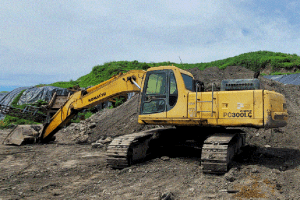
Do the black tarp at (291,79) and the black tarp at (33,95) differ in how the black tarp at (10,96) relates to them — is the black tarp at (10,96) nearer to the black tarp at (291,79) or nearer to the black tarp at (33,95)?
the black tarp at (33,95)

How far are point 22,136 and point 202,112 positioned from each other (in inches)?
308

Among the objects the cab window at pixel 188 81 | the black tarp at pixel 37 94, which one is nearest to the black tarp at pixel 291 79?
the cab window at pixel 188 81

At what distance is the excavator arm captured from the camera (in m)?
7.61

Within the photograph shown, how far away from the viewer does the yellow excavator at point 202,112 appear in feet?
17.5

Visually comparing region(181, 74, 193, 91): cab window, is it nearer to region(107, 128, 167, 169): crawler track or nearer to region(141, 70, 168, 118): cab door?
region(141, 70, 168, 118): cab door

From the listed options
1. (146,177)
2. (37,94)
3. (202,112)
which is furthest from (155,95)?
(37,94)

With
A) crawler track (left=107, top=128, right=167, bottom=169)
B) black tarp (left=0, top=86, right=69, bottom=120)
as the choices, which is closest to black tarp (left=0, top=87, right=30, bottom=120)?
black tarp (left=0, top=86, right=69, bottom=120)

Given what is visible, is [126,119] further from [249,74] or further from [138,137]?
[249,74]

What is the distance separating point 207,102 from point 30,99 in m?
20.1

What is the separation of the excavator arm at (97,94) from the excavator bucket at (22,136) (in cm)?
41

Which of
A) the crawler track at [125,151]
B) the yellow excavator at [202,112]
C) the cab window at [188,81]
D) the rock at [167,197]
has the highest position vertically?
the cab window at [188,81]

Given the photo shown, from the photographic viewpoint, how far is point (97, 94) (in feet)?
27.9

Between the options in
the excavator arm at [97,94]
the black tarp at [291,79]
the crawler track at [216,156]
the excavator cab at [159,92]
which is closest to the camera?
the crawler track at [216,156]

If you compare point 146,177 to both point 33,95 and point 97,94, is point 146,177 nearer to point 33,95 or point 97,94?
point 97,94
